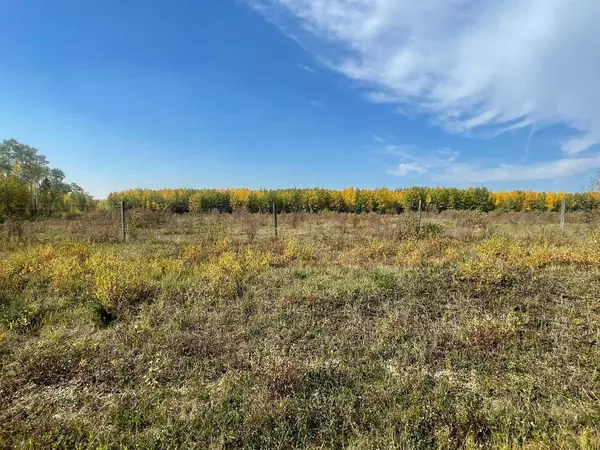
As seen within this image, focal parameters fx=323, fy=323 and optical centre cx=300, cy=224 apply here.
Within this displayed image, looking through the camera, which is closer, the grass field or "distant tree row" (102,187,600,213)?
the grass field

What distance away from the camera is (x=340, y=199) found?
2183 inches

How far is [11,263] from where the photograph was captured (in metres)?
8.02

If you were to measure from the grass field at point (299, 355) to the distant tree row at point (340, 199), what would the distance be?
147ft

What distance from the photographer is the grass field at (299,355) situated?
122 inches

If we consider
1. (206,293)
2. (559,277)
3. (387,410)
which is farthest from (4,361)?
(559,277)

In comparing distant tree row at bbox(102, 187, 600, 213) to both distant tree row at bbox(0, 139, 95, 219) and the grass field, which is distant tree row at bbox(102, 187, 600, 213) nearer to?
distant tree row at bbox(0, 139, 95, 219)

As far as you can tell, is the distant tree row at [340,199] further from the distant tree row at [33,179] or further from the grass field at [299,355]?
the grass field at [299,355]

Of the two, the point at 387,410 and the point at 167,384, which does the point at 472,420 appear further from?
the point at 167,384

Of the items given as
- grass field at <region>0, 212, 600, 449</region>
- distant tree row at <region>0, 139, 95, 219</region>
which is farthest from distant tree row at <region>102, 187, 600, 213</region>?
grass field at <region>0, 212, 600, 449</region>

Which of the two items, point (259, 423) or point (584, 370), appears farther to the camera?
point (584, 370)

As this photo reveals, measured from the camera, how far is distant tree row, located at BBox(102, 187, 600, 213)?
5466cm

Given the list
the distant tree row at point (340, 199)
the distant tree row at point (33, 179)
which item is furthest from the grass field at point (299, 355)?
the distant tree row at point (340, 199)

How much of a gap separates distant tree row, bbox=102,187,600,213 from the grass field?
44849 millimetres

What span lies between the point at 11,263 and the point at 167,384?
7.04m
